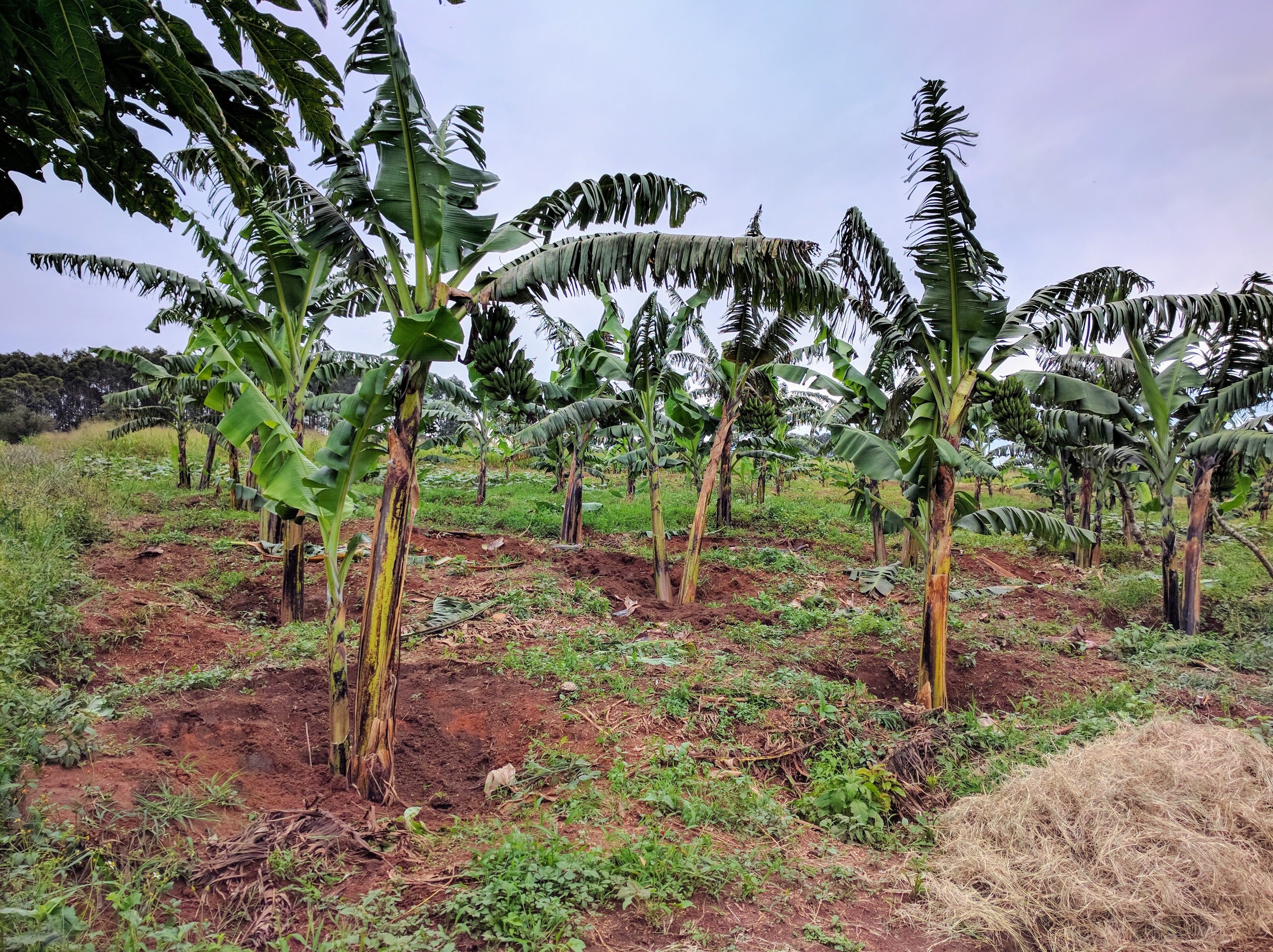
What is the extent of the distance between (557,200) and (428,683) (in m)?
4.32

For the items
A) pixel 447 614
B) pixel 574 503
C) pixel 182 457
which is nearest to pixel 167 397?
pixel 182 457

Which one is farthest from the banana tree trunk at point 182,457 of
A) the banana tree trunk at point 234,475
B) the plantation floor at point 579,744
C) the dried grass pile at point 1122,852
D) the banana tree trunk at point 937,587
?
the dried grass pile at point 1122,852

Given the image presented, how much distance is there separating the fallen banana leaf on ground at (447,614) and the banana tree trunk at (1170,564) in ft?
29.5

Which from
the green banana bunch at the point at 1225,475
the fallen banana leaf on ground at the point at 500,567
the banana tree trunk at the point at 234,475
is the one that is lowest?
the fallen banana leaf on ground at the point at 500,567

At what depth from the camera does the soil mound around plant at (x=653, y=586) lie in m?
8.86

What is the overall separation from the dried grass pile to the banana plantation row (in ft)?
6.71

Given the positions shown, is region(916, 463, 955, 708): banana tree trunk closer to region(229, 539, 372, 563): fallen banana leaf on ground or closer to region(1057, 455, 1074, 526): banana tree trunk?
region(229, 539, 372, 563): fallen banana leaf on ground

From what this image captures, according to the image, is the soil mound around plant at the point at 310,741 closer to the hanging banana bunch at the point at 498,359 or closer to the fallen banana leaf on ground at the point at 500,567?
the hanging banana bunch at the point at 498,359

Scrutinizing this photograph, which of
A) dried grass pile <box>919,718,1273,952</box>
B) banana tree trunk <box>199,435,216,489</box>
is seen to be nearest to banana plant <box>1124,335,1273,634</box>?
dried grass pile <box>919,718,1273,952</box>

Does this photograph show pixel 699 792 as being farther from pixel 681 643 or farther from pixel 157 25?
pixel 157 25

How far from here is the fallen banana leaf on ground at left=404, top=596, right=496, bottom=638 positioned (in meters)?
7.09

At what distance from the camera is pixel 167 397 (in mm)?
16266

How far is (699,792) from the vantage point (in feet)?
13.5

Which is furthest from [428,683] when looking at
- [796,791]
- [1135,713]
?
[1135,713]
